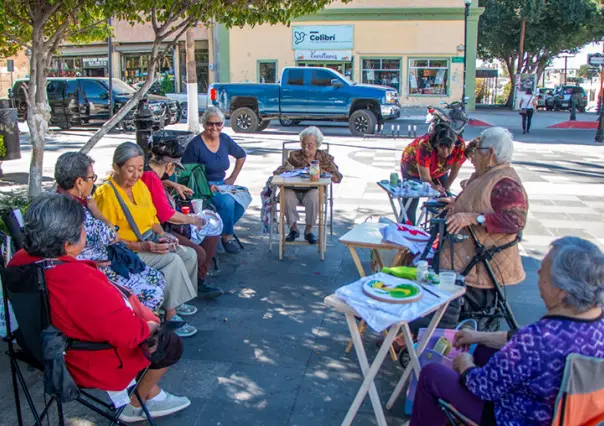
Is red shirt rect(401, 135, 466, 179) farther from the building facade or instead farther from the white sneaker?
the building facade

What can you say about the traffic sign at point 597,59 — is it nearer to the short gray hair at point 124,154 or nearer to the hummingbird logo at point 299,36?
the hummingbird logo at point 299,36

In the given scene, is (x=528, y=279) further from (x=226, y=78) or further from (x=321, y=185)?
(x=226, y=78)

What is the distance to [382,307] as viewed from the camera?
2.87 meters

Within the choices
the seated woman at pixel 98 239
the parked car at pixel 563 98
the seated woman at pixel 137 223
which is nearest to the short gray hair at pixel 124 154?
the seated woman at pixel 137 223

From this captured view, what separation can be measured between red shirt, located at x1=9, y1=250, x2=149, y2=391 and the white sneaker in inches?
23.9

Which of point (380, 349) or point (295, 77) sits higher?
point (295, 77)

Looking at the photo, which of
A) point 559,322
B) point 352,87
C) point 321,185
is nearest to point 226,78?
point 352,87

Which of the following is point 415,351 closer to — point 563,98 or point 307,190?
point 307,190

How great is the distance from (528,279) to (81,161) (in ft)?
12.9

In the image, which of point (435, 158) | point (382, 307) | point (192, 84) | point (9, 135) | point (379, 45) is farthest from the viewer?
point (379, 45)

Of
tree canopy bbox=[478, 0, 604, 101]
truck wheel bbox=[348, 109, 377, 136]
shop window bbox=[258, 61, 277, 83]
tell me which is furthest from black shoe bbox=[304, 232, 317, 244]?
tree canopy bbox=[478, 0, 604, 101]

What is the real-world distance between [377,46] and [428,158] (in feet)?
76.2

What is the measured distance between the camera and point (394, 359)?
12.5ft

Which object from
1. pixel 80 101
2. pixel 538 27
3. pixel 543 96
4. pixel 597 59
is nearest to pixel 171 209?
pixel 80 101
